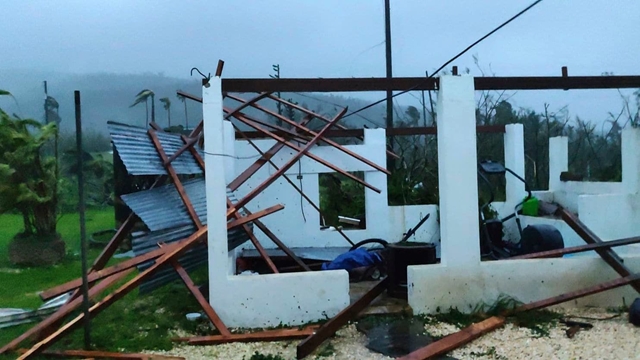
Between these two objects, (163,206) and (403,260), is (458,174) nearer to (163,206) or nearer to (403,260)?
(403,260)

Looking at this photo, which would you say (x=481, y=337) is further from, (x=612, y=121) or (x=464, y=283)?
(x=612, y=121)

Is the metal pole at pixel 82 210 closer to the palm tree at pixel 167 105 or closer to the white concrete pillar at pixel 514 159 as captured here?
the white concrete pillar at pixel 514 159

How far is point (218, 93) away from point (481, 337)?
3940mm

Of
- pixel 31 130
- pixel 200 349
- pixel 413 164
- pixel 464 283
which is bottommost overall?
pixel 200 349

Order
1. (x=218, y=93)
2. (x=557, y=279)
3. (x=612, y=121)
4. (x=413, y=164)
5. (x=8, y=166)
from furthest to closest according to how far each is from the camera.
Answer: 1. (x=612, y=121)
2. (x=413, y=164)
3. (x=8, y=166)
4. (x=557, y=279)
5. (x=218, y=93)

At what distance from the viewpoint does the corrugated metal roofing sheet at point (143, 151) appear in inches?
279

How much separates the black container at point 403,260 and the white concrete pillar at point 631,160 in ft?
15.7

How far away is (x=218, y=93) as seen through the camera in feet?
20.5

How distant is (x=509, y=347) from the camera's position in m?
5.43

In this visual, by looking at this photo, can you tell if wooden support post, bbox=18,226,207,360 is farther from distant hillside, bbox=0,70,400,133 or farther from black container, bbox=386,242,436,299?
distant hillside, bbox=0,70,400,133

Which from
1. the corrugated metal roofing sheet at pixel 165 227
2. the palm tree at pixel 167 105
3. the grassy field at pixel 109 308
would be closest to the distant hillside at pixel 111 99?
the palm tree at pixel 167 105

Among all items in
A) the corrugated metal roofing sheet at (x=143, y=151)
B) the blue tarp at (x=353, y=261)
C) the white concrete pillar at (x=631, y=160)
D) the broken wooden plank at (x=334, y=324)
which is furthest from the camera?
the white concrete pillar at (x=631, y=160)

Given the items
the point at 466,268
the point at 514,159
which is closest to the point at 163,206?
the point at 466,268

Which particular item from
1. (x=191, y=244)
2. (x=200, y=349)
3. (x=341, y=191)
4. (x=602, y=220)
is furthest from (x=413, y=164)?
(x=200, y=349)
